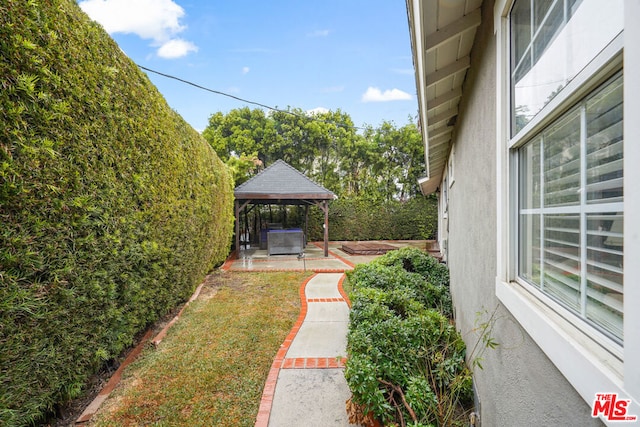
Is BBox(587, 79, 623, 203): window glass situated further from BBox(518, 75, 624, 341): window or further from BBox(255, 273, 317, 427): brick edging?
BBox(255, 273, 317, 427): brick edging

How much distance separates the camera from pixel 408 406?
2672mm

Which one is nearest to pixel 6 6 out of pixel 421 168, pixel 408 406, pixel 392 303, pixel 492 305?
pixel 492 305

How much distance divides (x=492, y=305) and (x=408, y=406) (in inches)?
43.6

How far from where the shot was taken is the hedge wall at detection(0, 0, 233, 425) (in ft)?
7.23

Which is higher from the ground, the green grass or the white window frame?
the white window frame

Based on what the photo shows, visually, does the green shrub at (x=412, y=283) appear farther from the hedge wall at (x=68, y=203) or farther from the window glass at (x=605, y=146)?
the window glass at (x=605, y=146)

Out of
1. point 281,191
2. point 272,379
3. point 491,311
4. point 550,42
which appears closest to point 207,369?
point 272,379

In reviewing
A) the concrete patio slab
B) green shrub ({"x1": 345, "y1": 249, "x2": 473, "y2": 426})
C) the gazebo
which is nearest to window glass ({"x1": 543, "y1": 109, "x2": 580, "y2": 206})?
green shrub ({"x1": 345, "y1": 249, "x2": 473, "y2": 426})

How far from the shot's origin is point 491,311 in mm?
2426

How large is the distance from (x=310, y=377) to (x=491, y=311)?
2242 millimetres

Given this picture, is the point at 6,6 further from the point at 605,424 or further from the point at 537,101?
the point at 605,424

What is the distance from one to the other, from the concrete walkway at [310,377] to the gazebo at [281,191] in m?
7.50

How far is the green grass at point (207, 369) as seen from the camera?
123 inches

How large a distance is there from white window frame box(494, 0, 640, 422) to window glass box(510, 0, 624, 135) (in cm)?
7
